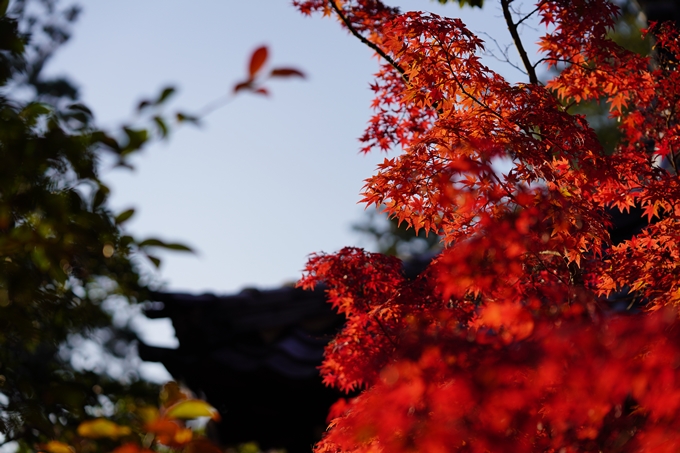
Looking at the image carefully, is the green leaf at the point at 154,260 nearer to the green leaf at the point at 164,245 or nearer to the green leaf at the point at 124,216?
the green leaf at the point at 164,245

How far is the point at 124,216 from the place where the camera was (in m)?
1.65

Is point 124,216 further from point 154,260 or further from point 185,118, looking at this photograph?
point 185,118

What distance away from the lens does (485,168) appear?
320 cm

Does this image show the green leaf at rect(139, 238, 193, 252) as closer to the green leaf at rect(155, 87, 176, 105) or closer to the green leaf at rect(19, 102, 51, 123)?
the green leaf at rect(155, 87, 176, 105)

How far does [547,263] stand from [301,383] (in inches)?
121

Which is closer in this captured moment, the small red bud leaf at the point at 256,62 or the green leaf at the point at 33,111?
the small red bud leaf at the point at 256,62

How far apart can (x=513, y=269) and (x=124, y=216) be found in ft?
6.11

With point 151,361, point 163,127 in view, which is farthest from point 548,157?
point 151,361

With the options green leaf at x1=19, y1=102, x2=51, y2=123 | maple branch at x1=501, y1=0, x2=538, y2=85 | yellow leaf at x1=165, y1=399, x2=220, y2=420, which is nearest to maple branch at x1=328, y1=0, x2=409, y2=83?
maple branch at x1=501, y1=0, x2=538, y2=85

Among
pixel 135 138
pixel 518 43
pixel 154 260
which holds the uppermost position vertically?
pixel 518 43

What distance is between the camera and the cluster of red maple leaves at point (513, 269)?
2131mm

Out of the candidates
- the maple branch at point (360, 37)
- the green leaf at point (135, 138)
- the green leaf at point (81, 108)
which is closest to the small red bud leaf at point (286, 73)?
the green leaf at point (135, 138)

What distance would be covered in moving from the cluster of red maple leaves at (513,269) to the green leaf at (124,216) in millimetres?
1080

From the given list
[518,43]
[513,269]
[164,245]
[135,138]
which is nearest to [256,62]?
[135,138]
